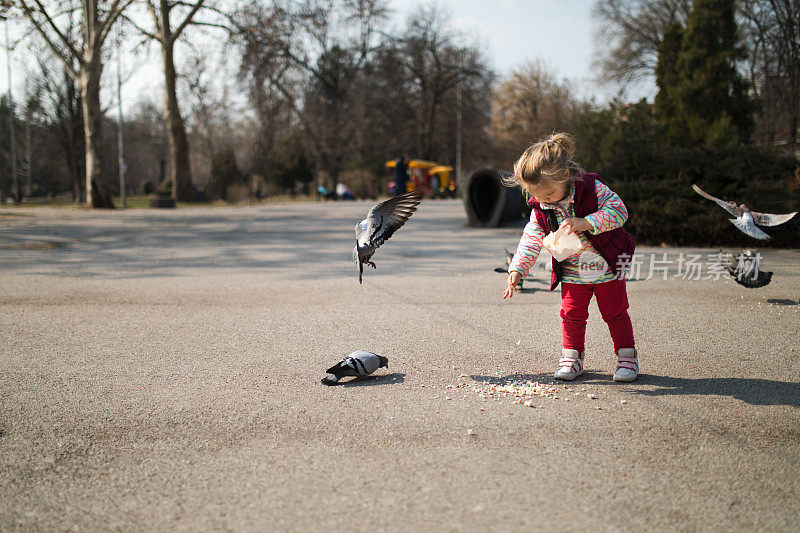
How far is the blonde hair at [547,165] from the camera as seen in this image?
3531mm

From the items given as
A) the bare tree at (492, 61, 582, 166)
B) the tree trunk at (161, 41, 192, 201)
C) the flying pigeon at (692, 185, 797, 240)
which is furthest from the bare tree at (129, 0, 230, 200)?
the flying pigeon at (692, 185, 797, 240)

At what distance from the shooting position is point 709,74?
63.1ft

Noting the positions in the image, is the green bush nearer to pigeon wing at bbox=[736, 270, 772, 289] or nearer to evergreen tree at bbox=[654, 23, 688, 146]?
evergreen tree at bbox=[654, 23, 688, 146]

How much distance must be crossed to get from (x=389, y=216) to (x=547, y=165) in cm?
112

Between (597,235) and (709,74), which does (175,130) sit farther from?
(597,235)

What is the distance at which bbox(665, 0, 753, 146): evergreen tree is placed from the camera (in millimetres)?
18812

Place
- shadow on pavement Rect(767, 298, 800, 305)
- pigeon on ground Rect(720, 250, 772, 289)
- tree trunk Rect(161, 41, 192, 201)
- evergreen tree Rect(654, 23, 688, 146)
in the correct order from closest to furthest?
pigeon on ground Rect(720, 250, 772, 289) → shadow on pavement Rect(767, 298, 800, 305) → evergreen tree Rect(654, 23, 688, 146) → tree trunk Rect(161, 41, 192, 201)

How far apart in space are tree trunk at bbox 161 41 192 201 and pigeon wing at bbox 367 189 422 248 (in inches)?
977

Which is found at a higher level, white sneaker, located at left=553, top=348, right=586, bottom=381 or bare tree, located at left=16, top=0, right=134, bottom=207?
bare tree, located at left=16, top=0, right=134, bottom=207

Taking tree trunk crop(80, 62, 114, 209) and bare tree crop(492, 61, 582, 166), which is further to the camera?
tree trunk crop(80, 62, 114, 209)

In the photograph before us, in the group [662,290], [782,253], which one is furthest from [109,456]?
[782,253]

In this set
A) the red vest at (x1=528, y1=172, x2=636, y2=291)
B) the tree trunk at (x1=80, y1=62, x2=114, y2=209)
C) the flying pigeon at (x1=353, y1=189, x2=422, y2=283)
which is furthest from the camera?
the tree trunk at (x1=80, y1=62, x2=114, y2=209)

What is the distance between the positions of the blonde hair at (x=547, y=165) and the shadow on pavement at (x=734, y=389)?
1.38 meters

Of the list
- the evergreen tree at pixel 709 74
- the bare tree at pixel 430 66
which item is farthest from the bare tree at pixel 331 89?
Answer: the evergreen tree at pixel 709 74
